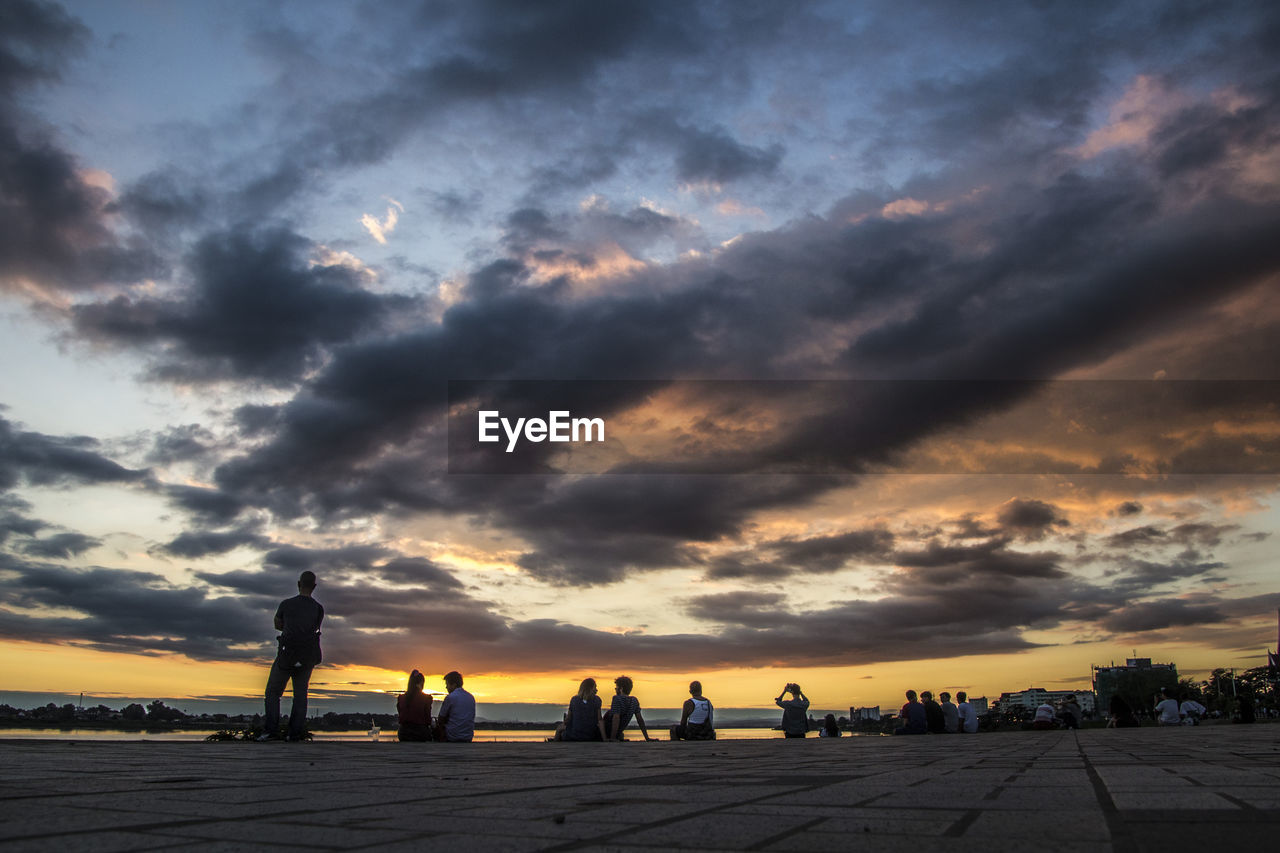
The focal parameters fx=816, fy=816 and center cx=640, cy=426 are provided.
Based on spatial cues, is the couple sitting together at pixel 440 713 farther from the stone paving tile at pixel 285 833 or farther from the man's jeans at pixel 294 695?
the stone paving tile at pixel 285 833

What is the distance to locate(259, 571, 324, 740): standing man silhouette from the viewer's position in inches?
406

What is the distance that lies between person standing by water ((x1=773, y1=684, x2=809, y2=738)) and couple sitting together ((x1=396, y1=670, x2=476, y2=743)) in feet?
30.9

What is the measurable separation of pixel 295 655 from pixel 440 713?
8.04ft

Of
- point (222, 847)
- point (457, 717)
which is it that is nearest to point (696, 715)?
point (457, 717)

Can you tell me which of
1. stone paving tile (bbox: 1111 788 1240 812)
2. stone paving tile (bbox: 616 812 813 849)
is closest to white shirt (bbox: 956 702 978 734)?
stone paving tile (bbox: 1111 788 1240 812)

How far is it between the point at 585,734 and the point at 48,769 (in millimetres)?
9019

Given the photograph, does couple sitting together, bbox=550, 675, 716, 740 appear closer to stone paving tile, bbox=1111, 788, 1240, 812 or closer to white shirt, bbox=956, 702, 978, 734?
stone paving tile, bbox=1111, 788, 1240, 812

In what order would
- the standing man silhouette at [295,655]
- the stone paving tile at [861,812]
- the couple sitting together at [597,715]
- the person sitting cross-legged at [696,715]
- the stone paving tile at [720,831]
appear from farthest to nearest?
the person sitting cross-legged at [696,715]
the couple sitting together at [597,715]
the standing man silhouette at [295,655]
the stone paving tile at [861,812]
the stone paving tile at [720,831]

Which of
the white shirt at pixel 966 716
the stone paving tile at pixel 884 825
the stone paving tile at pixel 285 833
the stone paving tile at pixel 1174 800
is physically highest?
the stone paving tile at pixel 285 833

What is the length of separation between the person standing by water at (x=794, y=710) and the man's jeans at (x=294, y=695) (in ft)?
38.5

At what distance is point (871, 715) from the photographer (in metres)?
160

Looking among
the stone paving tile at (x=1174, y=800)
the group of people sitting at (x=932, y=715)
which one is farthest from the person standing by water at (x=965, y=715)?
the stone paving tile at (x=1174, y=800)

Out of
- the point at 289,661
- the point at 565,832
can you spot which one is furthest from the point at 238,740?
the point at 565,832

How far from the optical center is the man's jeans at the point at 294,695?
1034cm
